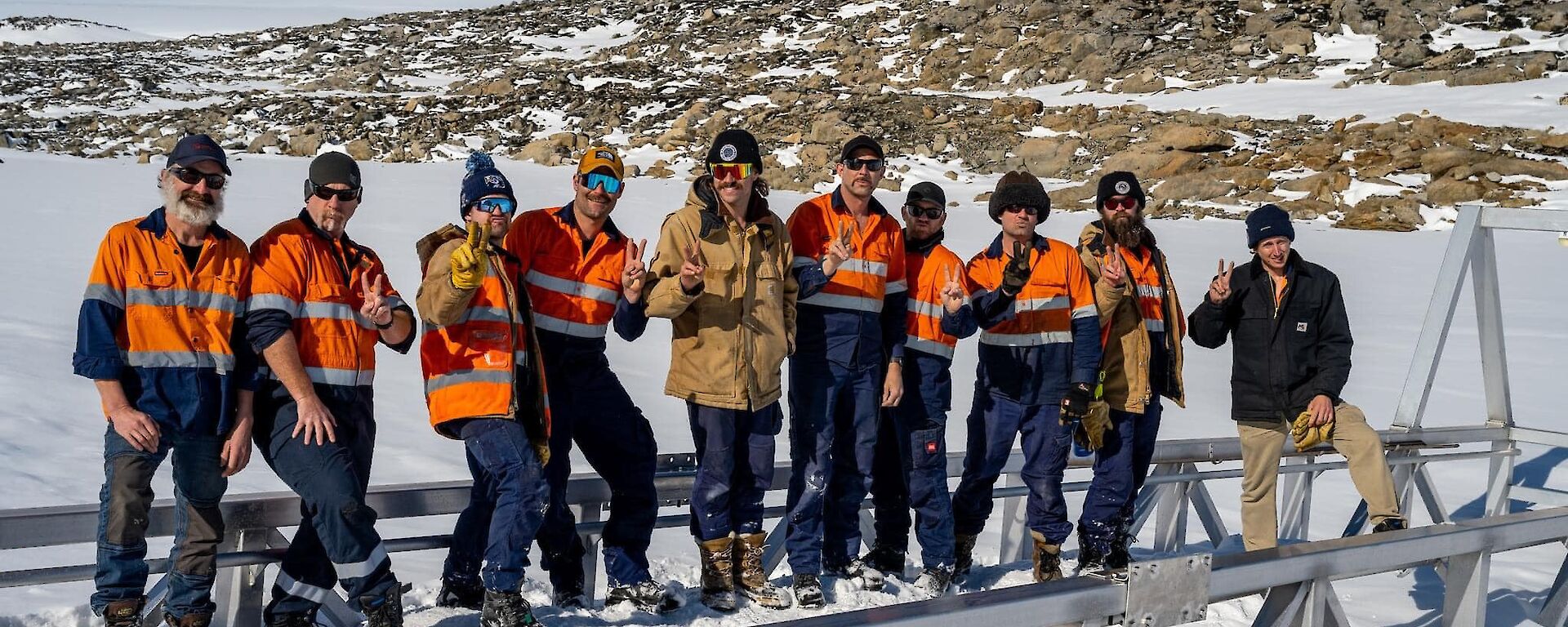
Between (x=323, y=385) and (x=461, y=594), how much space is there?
958 mm

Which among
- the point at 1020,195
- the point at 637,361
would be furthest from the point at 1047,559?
the point at 637,361

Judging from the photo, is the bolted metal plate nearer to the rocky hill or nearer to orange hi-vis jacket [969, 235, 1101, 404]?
orange hi-vis jacket [969, 235, 1101, 404]

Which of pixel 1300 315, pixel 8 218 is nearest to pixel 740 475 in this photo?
pixel 1300 315

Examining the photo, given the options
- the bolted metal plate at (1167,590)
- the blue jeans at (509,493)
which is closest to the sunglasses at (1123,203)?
the blue jeans at (509,493)

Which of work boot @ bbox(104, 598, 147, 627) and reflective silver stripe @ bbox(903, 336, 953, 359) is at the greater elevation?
reflective silver stripe @ bbox(903, 336, 953, 359)

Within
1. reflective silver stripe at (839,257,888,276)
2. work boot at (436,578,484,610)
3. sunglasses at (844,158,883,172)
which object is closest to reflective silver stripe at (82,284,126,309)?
work boot at (436,578,484,610)

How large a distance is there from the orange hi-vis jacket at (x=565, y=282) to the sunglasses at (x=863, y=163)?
3.40 feet

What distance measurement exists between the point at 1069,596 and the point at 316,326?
2.43 meters

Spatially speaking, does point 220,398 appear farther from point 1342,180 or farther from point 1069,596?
point 1342,180

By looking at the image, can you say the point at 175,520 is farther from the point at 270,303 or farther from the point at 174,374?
the point at 270,303

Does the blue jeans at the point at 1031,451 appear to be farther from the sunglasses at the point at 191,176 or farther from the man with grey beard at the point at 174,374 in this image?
the sunglasses at the point at 191,176

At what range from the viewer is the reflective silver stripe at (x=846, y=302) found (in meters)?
4.71

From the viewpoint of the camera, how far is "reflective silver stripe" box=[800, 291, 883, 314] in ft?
15.5

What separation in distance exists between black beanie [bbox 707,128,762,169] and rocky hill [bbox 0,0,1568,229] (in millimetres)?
18643
